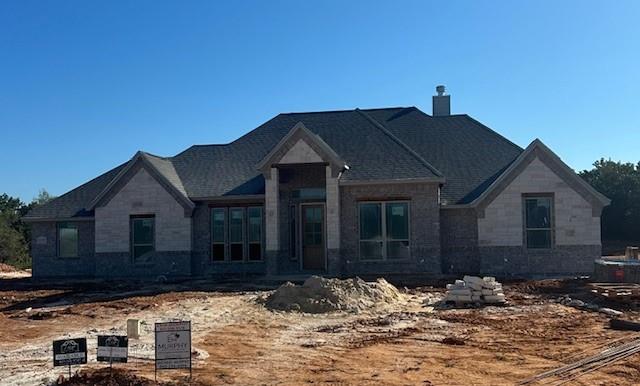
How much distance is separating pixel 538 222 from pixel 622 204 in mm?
31876

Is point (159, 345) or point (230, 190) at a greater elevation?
point (230, 190)

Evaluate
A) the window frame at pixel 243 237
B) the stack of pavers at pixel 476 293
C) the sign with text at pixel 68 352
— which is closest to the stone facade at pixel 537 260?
the stack of pavers at pixel 476 293

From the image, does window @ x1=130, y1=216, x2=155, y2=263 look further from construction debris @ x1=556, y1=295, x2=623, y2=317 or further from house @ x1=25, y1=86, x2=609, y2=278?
construction debris @ x1=556, y1=295, x2=623, y2=317

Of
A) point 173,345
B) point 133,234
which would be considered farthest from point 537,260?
point 173,345

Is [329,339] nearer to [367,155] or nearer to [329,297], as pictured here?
[329,297]

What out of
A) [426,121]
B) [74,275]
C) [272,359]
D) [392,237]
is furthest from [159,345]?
[426,121]

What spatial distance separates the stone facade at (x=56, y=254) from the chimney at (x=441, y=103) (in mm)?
17991

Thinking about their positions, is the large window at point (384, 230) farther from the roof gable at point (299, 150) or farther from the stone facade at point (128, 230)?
the stone facade at point (128, 230)

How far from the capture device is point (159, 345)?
845 cm

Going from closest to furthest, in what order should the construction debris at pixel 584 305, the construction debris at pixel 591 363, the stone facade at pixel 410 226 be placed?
1. the construction debris at pixel 591 363
2. the construction debris at pixel 584 305
3. the stone facade at pixel 410 226

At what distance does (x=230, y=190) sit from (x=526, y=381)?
749 inches

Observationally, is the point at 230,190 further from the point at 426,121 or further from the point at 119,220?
the point at 426,121

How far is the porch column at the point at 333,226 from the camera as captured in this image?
2417 centimetres

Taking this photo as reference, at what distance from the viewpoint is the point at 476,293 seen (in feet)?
55.6
